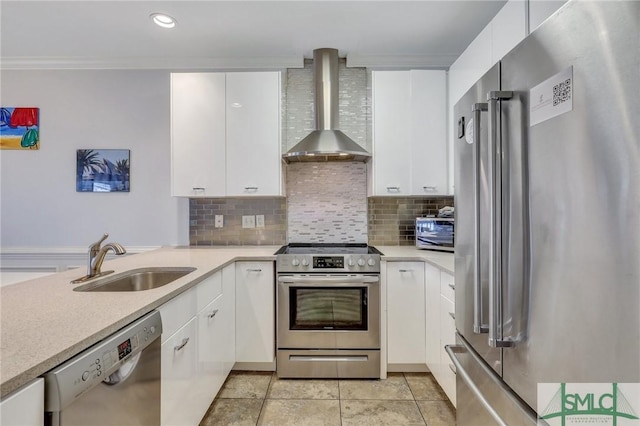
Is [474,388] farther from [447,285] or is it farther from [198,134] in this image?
[198,134]

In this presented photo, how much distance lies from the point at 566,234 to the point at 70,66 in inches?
149

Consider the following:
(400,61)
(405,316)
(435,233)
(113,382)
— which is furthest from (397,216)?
(113,382)

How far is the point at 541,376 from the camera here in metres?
0.78

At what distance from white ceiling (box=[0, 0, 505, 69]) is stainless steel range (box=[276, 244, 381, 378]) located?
5.61ft

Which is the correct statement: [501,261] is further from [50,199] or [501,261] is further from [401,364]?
[50,199]

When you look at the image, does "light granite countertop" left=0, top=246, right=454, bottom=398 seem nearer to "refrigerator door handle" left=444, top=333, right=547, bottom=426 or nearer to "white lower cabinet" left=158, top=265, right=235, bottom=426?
"white lower cabinet" left=158, top=265, right=235, bottom=426

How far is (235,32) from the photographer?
7.67 feet

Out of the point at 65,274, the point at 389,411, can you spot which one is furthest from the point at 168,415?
the point at 389,411

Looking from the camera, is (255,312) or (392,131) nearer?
(255,312)

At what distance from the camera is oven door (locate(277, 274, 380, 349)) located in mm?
2221

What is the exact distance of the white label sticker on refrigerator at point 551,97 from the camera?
698 mm

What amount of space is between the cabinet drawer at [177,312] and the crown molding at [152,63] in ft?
7.04

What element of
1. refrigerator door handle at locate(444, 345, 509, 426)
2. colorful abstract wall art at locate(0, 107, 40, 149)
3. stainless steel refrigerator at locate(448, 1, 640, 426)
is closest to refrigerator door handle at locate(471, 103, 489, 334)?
stainless steel refrigerator at locate(448, 1, 640, 426)

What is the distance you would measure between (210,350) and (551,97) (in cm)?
193
